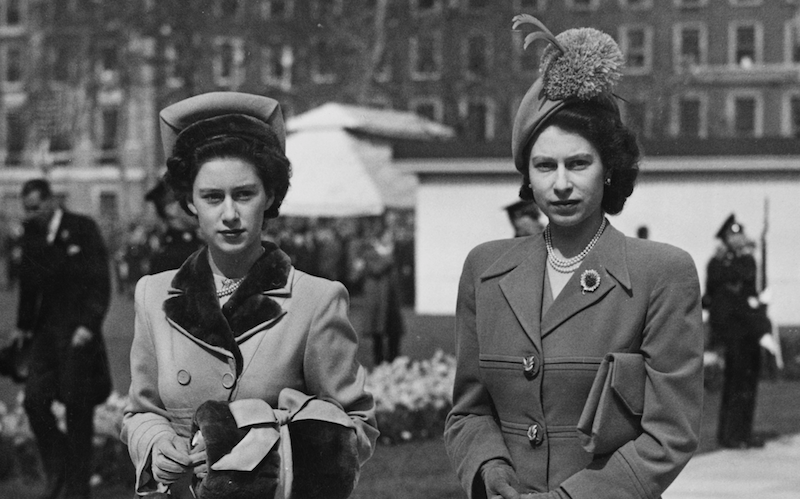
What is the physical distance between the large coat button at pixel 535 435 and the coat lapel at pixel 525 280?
0.18m

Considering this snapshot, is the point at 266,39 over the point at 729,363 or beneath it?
over

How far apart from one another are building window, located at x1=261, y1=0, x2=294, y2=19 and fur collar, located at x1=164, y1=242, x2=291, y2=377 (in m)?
34.0

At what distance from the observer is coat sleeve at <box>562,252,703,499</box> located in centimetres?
317

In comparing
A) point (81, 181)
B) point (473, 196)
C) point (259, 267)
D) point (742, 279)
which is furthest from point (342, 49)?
point (81, 181)

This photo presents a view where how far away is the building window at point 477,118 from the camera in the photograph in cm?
4072

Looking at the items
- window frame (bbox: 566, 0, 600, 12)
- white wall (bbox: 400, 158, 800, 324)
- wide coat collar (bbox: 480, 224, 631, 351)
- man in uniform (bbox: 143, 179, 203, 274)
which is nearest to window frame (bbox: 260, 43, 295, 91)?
window frame (bbox: 566, 0, 600, 12)

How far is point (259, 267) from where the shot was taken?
3494 millimetres

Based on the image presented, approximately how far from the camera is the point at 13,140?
62.7 m

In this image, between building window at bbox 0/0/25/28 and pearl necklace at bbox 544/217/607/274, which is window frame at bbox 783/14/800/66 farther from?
pearl necklace at bbox 544/217/607/274

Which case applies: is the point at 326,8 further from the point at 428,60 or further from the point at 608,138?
the point at 608,138

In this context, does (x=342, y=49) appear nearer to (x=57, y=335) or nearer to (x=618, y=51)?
(x=57, y=335)

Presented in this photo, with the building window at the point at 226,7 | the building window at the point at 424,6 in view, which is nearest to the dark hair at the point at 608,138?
the building window at the point at 424,6

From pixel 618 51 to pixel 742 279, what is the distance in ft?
26.6

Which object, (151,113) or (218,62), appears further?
(151,113)
